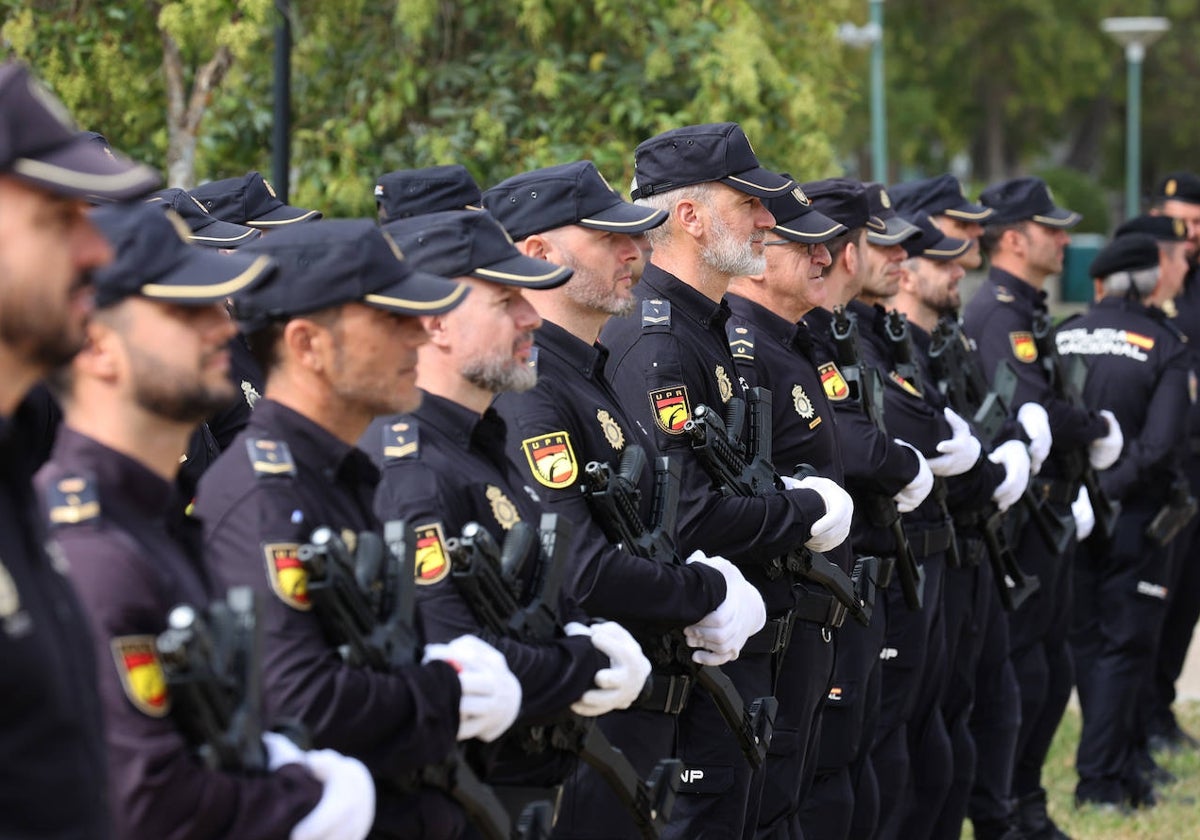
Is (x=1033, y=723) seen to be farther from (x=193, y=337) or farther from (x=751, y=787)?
(x=193, y=337)

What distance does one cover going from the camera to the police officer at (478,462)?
12.3 feet

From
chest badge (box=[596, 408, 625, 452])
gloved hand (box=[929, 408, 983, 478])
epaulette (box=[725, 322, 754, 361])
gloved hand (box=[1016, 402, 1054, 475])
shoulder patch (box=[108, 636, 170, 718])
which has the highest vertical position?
shoulder patch (box=[108, 636, 170, 718])

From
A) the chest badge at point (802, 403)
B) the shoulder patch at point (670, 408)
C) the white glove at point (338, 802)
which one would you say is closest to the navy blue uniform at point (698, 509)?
the shoulder patch at point (670, 408)

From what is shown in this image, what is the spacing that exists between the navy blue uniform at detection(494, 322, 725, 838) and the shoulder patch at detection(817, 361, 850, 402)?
161 cm

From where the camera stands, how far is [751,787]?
5375mm

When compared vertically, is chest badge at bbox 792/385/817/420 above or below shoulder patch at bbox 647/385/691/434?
below

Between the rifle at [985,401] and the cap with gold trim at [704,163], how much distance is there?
192 centimetres

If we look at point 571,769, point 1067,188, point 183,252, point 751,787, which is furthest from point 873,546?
point 1067,188

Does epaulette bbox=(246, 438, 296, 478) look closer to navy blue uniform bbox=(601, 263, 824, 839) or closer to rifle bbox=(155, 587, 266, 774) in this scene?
rifle bbox=(155, 587, 266, 774)

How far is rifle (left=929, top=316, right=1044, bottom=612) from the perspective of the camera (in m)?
7.28

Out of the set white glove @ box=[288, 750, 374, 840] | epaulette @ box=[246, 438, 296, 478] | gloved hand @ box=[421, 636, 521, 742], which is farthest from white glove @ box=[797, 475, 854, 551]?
white glove @ box=[288, 750, 374, 840]

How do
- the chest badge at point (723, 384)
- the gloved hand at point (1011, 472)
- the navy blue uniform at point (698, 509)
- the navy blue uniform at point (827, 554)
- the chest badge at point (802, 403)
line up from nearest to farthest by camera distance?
1. the navy blue uniform at point (698, 509)
2. the chest badge at point (723, 384)
3. the navy blue uniform at point (827, 554)
4. the chest badge at point (802, 403)
5. the gloved hand at point (1011, 472)

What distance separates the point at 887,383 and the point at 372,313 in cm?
367

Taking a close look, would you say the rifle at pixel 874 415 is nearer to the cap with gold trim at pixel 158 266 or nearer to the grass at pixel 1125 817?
the grass at pixel 1125 817
